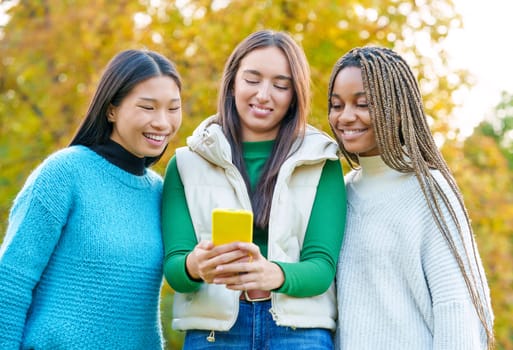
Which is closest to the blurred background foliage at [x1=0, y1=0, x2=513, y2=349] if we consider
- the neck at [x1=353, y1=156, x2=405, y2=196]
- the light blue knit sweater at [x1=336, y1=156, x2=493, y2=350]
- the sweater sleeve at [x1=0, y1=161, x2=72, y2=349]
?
the neck at [x1=353, y1=156, x2=405, y2=196]

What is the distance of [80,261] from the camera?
2691mm

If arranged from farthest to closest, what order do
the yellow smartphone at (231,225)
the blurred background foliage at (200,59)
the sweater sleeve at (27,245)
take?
the blurred background foliage at (200,59) → the sweater sleeve at (27,245) → the yellow smartphone at (231,225)

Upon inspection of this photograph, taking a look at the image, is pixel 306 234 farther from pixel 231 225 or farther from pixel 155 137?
pixel 155 137

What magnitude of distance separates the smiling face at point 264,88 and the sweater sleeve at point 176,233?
371mm

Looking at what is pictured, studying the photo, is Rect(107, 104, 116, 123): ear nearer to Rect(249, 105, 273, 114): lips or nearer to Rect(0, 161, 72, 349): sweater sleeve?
Rect(0, 161, 72, 349): sweater sleeve

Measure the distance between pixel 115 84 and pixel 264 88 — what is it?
582 millimetres

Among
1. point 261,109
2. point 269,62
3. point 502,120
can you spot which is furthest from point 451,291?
point 502,120

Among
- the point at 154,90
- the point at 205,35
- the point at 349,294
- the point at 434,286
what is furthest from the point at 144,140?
the point at 205,35

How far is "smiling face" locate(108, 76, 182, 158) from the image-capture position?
2.87 m

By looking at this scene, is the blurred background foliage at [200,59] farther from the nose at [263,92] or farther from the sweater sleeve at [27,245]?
the sweater sleeve at [27,245]

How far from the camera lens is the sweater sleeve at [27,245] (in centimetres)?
255

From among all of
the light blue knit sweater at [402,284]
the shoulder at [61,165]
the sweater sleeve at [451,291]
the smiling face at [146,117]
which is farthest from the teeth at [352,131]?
the shoulder at [61,165]

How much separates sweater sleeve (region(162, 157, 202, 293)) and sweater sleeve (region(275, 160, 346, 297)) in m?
0.36

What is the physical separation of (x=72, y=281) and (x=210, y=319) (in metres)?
0.52
